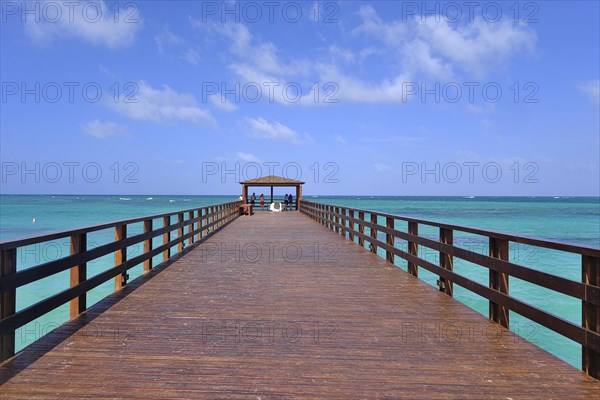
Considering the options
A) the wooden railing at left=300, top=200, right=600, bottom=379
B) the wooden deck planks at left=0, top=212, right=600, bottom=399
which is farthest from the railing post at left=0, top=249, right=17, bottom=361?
the wooden railing at left=300, top=200, right=600, bottom=379

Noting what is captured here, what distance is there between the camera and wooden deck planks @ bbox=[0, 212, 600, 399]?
9.50 ft

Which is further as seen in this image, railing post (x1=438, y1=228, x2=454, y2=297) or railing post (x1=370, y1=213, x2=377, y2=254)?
railing post (x1=370, y1=213, x2=377, y2=254)

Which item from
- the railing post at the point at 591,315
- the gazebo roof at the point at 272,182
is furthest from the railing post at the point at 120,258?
the gazebo roof at the point at 272,182

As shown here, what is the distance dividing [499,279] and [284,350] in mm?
2237

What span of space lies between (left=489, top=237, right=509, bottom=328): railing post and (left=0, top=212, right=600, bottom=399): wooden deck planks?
16 cm

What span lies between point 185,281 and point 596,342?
5.09 meters

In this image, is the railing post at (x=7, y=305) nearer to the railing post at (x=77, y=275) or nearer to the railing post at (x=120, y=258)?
the railing post at (x=77, y=275)

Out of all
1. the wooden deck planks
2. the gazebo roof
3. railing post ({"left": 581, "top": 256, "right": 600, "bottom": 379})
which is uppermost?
the gazebo roof

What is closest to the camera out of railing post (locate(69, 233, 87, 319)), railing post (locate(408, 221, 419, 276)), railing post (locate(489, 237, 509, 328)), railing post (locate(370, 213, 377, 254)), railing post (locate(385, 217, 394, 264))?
railing post (locate(489, 237, 509, 328))

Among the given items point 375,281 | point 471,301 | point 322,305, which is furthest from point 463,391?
point 471,301

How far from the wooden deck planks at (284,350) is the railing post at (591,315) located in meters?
0.09

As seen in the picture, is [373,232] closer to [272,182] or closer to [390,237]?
[390,237]

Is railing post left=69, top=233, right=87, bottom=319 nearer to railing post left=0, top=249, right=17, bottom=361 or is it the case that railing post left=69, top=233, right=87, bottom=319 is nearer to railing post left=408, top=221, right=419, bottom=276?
railing post left=0, top=249, right=17, bottom=361

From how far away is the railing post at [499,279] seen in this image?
13.8 ft
